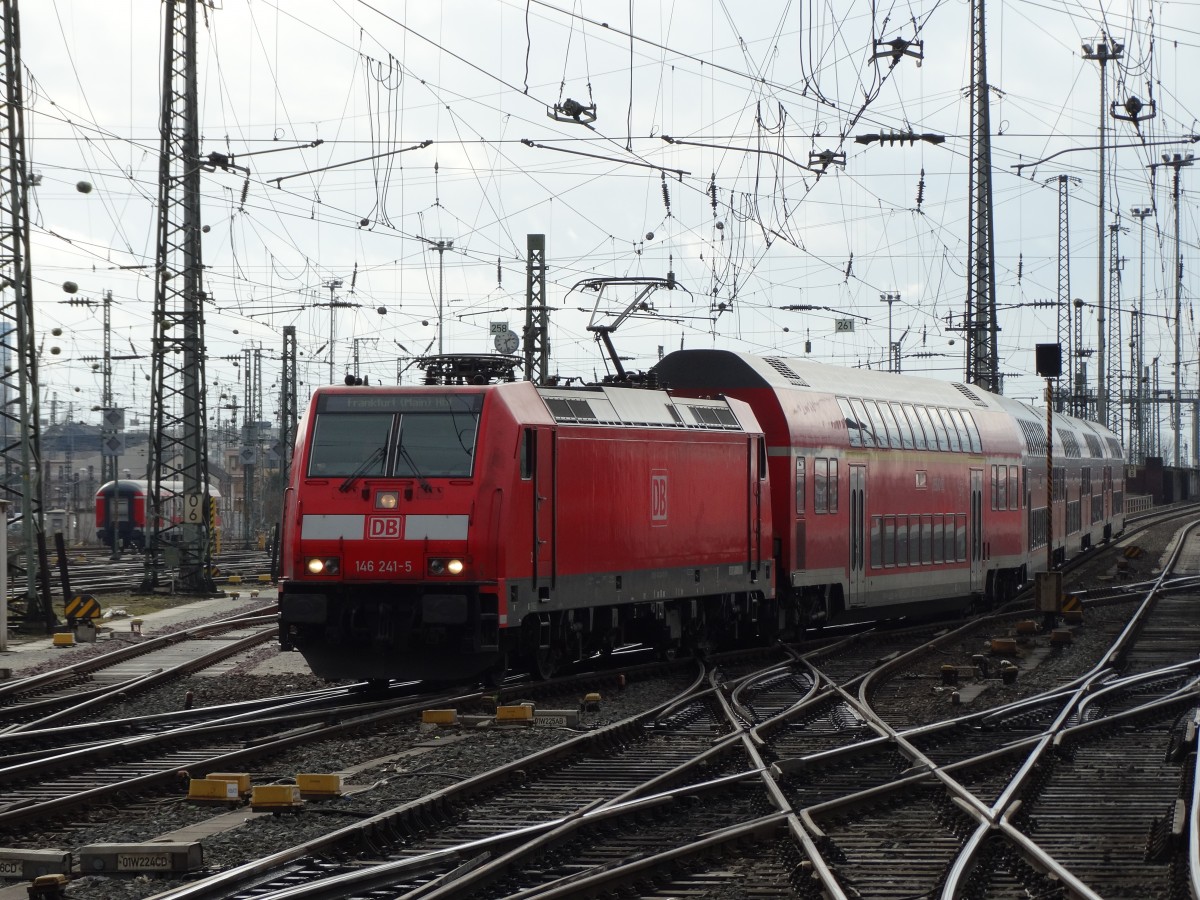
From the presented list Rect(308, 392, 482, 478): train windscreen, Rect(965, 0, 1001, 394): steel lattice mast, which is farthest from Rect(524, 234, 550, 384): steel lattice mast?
Rect(308, 392, 482, 478): train windscreen

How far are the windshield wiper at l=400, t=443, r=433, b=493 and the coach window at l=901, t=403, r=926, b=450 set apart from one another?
43.5ft

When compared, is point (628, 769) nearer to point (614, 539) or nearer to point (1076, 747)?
point (1076, 747)

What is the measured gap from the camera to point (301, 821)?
35.2 feet

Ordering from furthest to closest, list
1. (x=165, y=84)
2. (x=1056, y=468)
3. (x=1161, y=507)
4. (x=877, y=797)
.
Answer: (x=1161, y=507) → (x=1056, y=468) → (x=165, y=84) → (x=877, y=797)

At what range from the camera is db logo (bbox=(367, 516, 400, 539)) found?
17.3m

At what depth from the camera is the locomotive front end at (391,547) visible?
17125 millimetres

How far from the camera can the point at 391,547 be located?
680 inches

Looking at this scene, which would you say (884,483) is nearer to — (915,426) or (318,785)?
(915,426)

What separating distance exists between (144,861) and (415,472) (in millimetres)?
8459

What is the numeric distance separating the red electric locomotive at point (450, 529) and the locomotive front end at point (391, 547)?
0.01 metres

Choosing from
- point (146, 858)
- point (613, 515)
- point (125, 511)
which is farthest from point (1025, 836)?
point (125, 511)

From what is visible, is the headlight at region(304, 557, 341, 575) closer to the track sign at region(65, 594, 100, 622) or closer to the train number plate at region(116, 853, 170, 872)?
the train number plate at region(116, 853, 170, 872)

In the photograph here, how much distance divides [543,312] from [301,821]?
3223 centimetres

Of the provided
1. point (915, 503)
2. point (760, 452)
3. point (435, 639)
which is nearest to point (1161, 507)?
point (915, 503)
